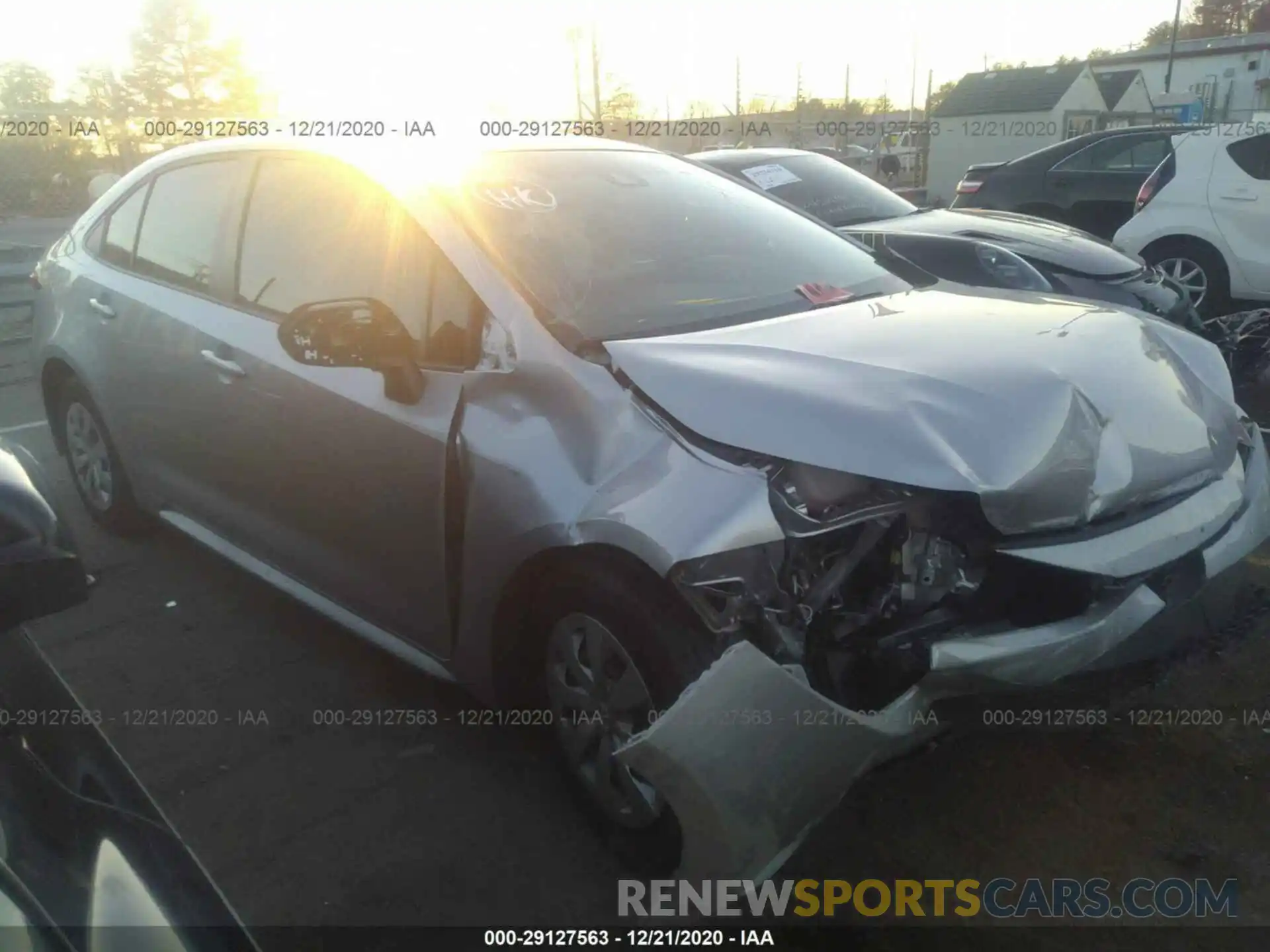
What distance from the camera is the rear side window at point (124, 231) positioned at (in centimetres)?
404

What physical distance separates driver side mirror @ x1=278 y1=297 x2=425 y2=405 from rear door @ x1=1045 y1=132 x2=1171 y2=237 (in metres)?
8.25

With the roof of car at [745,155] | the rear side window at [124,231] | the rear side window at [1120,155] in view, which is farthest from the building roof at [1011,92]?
the rear side window at [124,231]

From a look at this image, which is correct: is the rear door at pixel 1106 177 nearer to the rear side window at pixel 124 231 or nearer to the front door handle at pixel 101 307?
the rear side window at pixel 124 231

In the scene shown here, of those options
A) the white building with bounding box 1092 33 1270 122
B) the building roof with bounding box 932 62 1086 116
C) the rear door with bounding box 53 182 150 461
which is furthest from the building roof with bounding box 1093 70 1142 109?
the rear door with bounding box 53 182 150 461

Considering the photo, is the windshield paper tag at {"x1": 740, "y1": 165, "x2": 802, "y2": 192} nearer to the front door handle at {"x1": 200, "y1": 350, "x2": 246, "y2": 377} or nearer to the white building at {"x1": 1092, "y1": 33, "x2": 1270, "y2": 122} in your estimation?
the front door handle at {"x1": 200, "y1": 350, "x2": 246, "y2": 377}

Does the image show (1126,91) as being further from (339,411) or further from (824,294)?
(339,411)

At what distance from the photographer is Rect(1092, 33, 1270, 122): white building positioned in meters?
48.3

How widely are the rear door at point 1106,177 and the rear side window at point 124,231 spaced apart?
7870 mm

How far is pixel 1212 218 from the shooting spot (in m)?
7.57

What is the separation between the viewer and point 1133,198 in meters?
9.07

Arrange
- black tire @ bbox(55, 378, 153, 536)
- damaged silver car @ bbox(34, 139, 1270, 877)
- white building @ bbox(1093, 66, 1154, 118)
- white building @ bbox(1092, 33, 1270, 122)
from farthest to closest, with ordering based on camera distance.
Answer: white building @ bbox(1092, 33, 1270, 122)
white building @ bbox(1093, 66, 1154, 118)
black tire @ bbox(55, 378, 153, 536)
damaged silver car @ bbox(34, 139, 1270, 877)

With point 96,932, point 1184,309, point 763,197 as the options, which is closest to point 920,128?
point 1184,309

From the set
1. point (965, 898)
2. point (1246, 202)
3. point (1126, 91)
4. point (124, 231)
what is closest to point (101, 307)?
point (124, 231)

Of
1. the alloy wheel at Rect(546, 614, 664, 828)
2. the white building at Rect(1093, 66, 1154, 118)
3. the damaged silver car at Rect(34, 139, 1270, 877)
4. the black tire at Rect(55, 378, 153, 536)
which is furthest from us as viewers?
the white building at Rect(1093, 66, 1154, 118)
